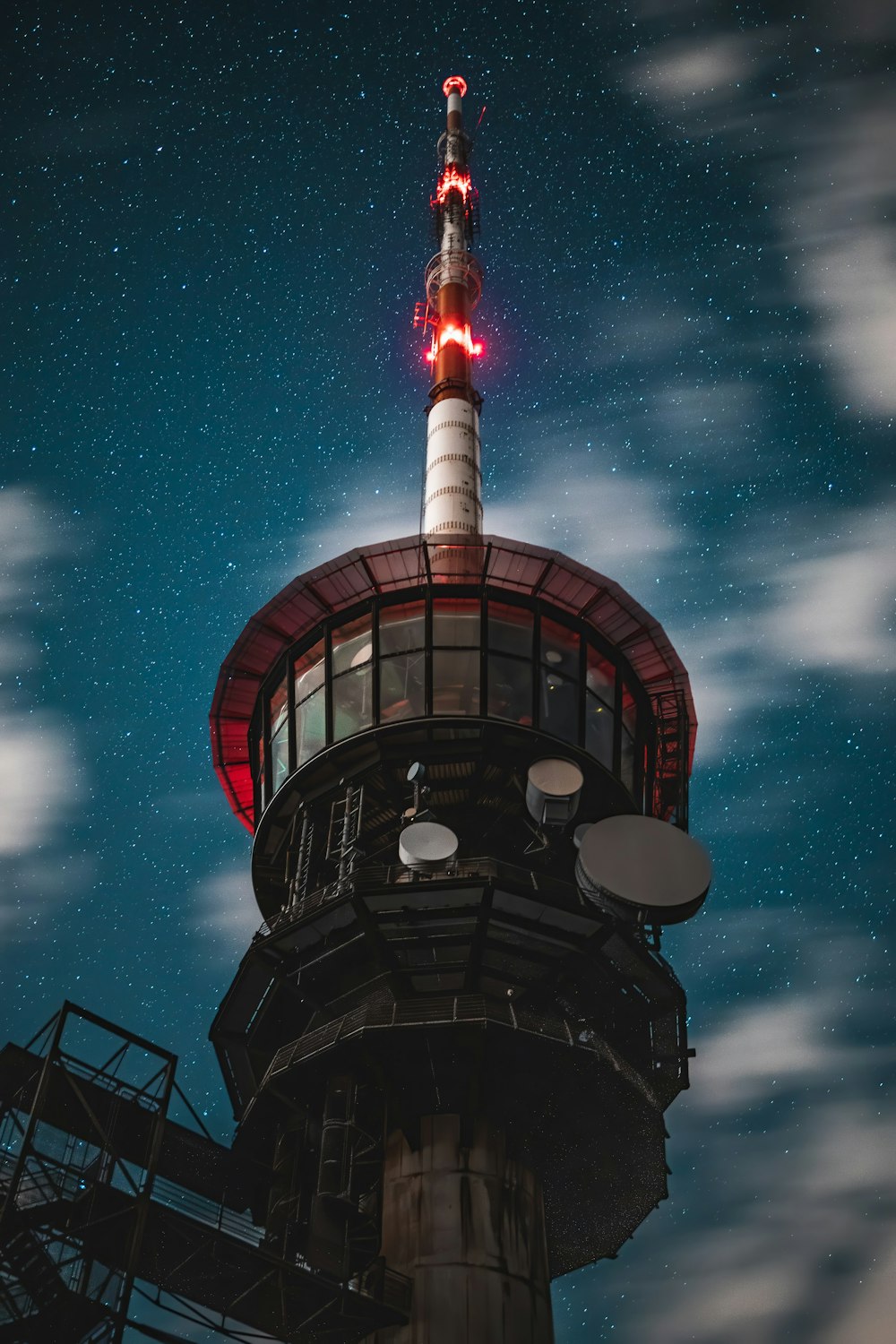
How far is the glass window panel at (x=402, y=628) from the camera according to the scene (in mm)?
40469

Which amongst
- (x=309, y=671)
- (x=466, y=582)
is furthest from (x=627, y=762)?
(x=309, y=671)

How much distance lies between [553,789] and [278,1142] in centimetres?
1256

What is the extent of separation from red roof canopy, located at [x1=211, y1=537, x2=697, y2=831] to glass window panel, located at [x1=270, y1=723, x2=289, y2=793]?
2.97 m

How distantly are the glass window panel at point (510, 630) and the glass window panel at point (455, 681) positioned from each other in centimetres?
99

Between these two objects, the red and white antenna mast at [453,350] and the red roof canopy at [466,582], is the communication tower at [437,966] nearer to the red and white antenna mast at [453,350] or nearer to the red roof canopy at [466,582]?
the red roof canopy at [466,582]

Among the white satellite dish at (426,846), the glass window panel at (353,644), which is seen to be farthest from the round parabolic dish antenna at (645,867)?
the glass window panel at (353,644)

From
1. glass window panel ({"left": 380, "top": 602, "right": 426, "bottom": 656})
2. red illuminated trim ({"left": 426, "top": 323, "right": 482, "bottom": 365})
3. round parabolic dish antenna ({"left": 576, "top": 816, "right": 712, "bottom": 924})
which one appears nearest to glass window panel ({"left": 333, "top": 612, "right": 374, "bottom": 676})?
glass window panel ({"left": 380, "top": 602, "right": 426, "bottom": 656})

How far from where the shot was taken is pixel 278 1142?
36156mm

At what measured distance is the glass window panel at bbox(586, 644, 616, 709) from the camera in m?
41.7

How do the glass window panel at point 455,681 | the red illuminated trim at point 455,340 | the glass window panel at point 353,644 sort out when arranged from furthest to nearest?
the red illuminated trim at point 455,340, the glass window panel at point 353,644, the glass window panel at point 455,681

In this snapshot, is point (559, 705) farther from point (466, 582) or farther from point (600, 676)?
point (466, 582)

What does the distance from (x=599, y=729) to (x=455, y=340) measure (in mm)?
23934

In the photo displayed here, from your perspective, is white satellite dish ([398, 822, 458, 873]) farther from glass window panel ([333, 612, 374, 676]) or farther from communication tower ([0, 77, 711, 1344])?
glass window panel ([333, 612, 374, 676])

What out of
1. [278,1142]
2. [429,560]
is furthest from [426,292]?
[278,1142]
